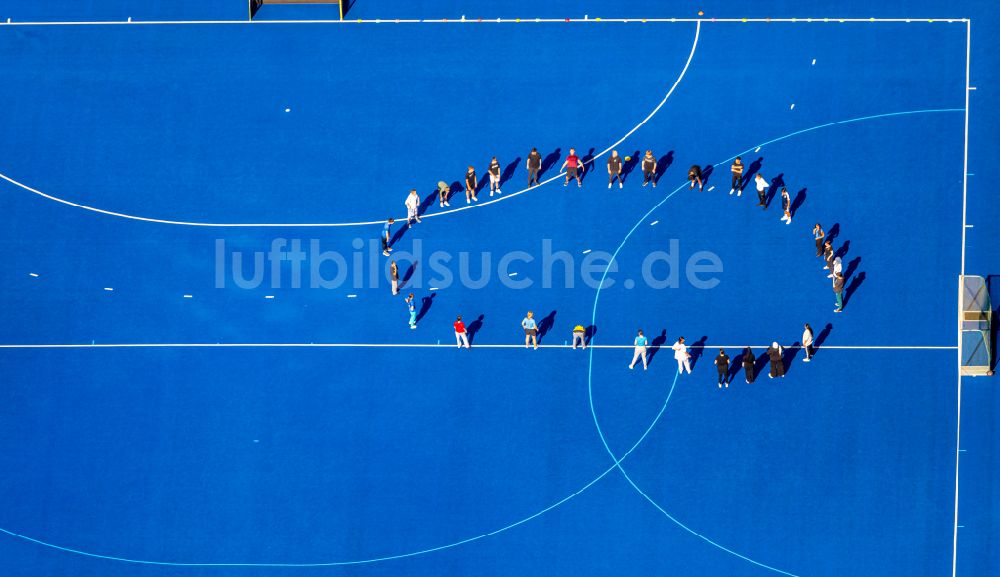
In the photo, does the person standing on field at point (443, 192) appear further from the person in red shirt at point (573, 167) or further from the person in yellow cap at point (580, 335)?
the person in yellow cap at point (580, 335)

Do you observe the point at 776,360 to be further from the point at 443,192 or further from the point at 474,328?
the point at 443,192

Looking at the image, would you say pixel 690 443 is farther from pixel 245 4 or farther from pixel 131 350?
pixel 245 4

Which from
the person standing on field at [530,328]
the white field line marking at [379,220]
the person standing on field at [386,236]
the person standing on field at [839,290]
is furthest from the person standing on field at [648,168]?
the person standing on field at [386,236]

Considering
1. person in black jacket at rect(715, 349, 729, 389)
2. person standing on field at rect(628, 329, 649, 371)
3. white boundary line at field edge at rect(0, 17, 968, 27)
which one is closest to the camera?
person in black jacket at rect(715, 349, 729, 389)

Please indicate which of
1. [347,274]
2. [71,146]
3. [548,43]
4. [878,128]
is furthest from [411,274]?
[878,128]

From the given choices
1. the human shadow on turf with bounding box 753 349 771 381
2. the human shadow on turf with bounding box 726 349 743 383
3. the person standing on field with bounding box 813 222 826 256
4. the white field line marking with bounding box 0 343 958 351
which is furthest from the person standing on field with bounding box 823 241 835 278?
the human shadow on turf with bounding box 726 349 743 383

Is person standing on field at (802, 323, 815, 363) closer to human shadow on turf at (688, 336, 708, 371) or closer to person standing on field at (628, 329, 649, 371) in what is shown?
human shadow on turf at (688, 336, 708, 371)
